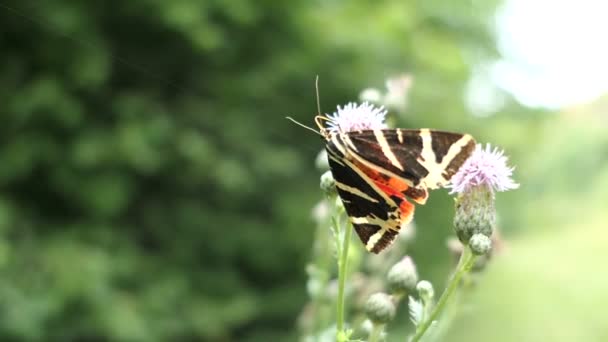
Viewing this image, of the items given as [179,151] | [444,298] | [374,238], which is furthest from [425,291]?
[179,151]

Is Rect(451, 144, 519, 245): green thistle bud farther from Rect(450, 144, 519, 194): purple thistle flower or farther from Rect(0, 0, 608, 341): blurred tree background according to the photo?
Rect(0, 0, 608, 341): blurred tree background

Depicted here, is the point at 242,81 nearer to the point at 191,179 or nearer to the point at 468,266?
the point at 191,179

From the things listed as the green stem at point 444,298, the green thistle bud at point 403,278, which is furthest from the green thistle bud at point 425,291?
the green thistle bud at point 403,278

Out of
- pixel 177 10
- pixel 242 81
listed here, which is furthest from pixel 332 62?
pixel 177 10

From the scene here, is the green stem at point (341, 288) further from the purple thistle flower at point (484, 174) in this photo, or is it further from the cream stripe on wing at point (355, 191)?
the purple thistle flower at point (484, 174)

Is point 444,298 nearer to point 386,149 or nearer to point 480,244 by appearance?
point 480,244

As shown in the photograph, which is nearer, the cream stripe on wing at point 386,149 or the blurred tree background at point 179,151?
the cream stripe on wing at point 386,149
